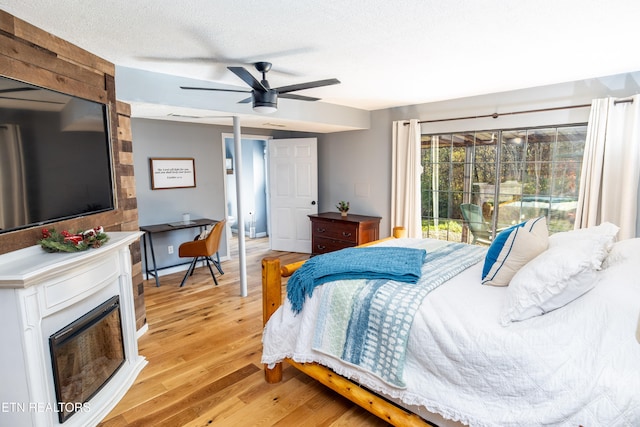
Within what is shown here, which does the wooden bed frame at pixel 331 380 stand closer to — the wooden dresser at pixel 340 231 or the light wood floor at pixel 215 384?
the light wood floor at pixel 215 384

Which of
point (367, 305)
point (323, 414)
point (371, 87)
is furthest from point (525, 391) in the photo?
point (371, 87)

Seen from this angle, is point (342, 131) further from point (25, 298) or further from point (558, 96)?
point (25, 298)

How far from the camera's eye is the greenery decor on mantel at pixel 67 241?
194 centimetres

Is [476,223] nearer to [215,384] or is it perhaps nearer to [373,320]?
[373,320]

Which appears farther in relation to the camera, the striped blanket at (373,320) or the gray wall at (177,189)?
the gray wall at (177,189)

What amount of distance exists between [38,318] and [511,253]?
2.51 m

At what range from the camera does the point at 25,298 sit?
1.64m

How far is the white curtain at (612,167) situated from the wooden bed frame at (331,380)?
2916mm

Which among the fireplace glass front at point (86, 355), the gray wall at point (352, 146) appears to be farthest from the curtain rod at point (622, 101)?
the fireplace glass front at point (86, 355)

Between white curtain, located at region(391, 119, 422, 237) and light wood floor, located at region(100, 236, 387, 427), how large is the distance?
236 centimetres

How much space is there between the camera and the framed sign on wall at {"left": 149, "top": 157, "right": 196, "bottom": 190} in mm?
4602

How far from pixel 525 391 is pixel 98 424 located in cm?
227

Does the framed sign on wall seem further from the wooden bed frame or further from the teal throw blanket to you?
the teal throw blanket

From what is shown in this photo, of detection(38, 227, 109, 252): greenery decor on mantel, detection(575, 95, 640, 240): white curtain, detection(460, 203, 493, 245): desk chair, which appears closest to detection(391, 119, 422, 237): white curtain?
detection(460, 203, 493, 245): desk chair
